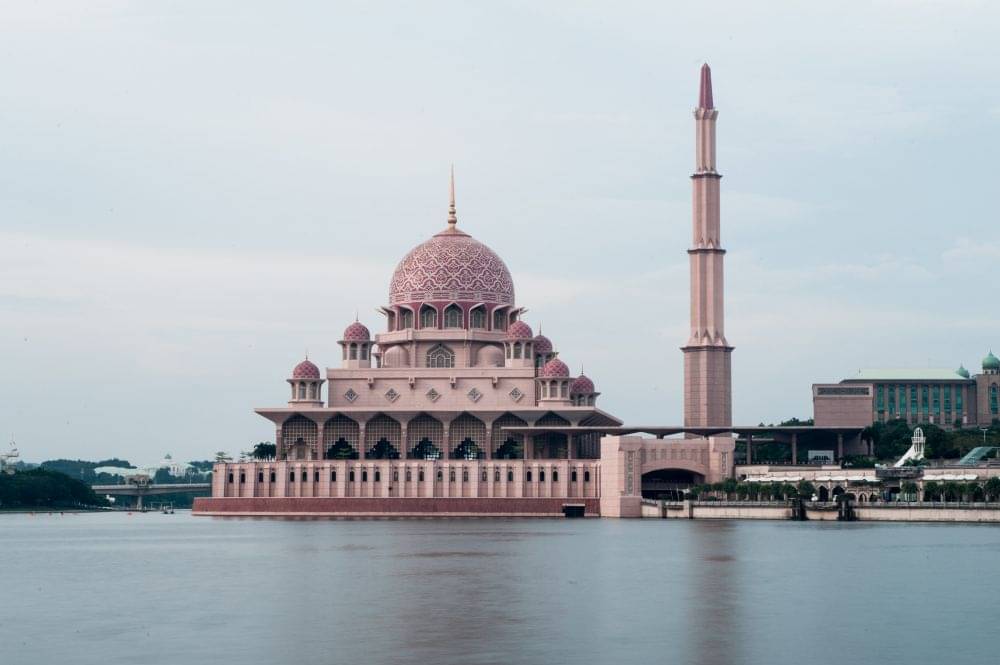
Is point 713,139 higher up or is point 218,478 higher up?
point 713,139

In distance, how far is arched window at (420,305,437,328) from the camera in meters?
141

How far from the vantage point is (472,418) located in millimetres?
135500

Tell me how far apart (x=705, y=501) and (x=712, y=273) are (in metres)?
19.6

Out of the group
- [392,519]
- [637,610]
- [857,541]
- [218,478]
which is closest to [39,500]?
[218,478]

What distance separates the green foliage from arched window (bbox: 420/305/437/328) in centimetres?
5394

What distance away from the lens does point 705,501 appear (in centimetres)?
12050

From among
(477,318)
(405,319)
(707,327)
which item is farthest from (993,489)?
(405,319)

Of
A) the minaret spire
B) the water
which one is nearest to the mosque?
the minaret spire

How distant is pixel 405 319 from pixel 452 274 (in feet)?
19.1

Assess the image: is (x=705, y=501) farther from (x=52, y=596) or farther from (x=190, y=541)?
(x=52, y=596)

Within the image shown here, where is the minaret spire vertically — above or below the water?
above

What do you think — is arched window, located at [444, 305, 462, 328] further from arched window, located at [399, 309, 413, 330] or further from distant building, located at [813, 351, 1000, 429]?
distant building, located at [813, 351, 1000, 429]

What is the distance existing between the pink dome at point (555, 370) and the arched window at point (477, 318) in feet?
30.6

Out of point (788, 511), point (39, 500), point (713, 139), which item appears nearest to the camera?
point (788, 511)
